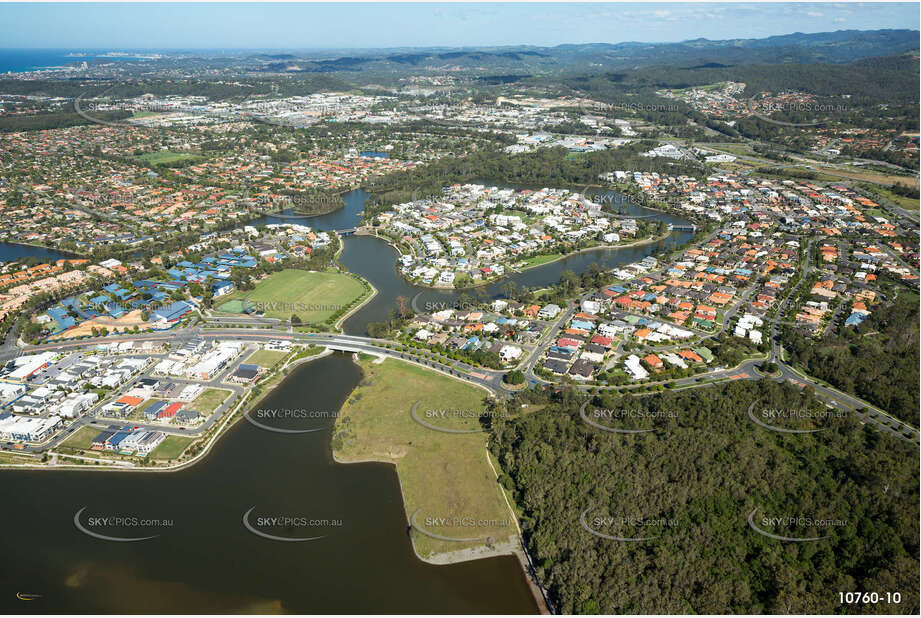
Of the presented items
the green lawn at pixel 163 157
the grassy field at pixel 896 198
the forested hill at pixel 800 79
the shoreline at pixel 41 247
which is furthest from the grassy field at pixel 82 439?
the forested hill at pixel 800 79

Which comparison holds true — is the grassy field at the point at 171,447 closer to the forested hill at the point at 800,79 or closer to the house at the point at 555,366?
the house at the point at 555,366

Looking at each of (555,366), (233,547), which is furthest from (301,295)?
(233,547)

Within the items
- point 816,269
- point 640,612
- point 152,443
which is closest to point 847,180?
point 816,269

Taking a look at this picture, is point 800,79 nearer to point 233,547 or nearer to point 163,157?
point 163,157

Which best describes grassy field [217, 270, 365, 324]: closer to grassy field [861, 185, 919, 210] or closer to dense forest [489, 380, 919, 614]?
dense forest [489, 380, 919, 614]

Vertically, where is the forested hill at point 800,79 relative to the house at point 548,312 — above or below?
above

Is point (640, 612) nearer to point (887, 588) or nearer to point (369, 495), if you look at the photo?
point (887, 588)
